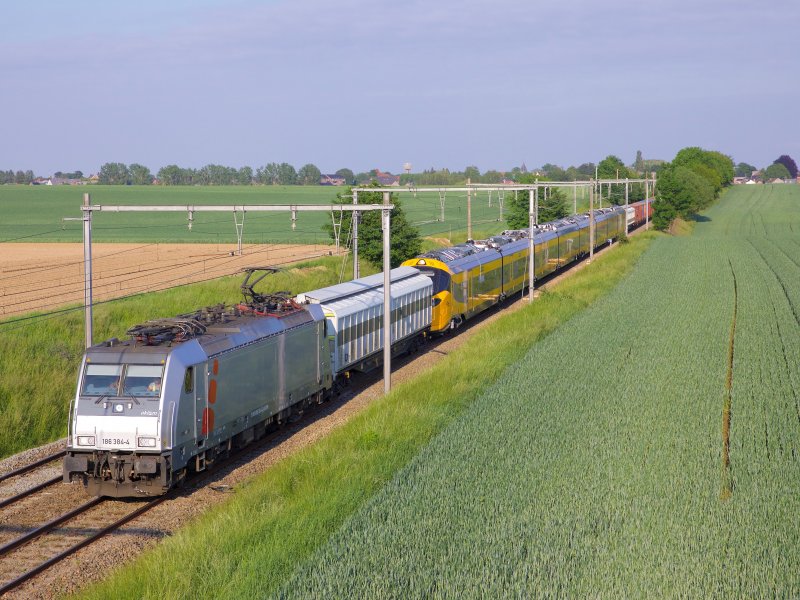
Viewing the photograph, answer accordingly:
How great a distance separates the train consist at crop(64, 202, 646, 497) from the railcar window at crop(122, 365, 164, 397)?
2cm

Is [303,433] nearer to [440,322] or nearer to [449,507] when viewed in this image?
[449,507]

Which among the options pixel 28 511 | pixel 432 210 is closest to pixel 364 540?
pixel 28 511

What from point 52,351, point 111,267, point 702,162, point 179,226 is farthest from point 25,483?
point 702,162

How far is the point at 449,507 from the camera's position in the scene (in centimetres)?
1438

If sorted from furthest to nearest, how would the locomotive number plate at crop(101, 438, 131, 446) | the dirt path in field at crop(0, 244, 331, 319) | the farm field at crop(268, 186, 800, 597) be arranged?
the dirt path in field at crop(0, 244, 331, 319) → the locomotive number plate at crop(101, 438, 131, 446) → the farm field at crop(268, 186, 800, 597)

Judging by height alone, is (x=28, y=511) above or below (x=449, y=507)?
below

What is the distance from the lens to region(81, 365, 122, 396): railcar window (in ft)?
59.5

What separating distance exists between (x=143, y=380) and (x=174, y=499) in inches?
99.3

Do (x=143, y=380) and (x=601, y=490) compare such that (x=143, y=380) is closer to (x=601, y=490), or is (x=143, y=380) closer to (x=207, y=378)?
(x=207, y=378)

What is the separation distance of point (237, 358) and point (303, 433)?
4.44 metres

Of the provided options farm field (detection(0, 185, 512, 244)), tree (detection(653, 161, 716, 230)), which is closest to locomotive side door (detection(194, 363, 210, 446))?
farm field (detection(0, 185, 512, 244))

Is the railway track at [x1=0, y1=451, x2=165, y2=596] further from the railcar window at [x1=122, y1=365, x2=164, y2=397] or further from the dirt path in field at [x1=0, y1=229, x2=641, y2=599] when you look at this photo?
the railcar window at [x1=122, y1=365, x2=164, y2=397]

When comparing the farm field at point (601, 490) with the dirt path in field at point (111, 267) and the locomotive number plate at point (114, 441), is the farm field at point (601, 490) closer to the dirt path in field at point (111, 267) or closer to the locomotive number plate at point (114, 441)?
the locomotive number plate at point (114, 441)

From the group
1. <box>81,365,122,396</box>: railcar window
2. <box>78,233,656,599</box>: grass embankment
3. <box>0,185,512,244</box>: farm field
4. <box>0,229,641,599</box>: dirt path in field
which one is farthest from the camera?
<box>0,185,512,244</box>: farm field
